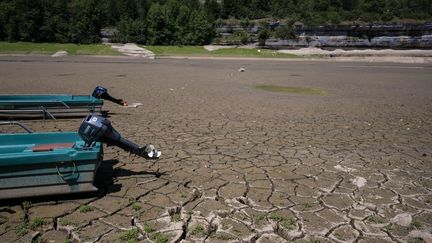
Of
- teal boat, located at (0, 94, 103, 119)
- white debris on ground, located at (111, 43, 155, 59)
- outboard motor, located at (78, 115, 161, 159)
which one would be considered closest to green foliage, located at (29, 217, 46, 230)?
outboard motor, located at (78, 115, 161, 159)

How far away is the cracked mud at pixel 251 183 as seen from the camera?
4.23 meters

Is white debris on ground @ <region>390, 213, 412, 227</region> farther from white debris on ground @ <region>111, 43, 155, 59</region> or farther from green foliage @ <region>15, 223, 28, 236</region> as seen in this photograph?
white debris on ground @ <region>111, 43, 155, 59</region>

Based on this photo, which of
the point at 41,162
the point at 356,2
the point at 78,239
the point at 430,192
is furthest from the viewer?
the point at 356,2

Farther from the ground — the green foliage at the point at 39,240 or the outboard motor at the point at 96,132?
the outboard motor at the point at 96,132

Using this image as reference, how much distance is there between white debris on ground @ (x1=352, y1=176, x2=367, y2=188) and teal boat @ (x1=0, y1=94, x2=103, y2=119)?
6.81 m

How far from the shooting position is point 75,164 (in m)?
4.48

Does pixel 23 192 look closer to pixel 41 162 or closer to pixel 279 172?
pixel 41 162

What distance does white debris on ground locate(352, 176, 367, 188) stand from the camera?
561 cm

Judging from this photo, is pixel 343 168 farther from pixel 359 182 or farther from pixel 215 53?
pixel 215 53

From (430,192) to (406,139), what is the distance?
328 centimetres

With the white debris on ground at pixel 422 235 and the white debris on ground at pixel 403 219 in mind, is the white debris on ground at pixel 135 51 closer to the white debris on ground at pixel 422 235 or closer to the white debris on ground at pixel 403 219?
the white debris on ground at pixel 403 219

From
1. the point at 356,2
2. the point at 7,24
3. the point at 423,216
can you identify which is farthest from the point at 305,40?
the point at 423,216

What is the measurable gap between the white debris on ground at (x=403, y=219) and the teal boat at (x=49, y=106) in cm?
768

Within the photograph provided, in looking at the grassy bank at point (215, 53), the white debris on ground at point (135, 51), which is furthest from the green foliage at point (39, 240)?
the grassy bank at point (215, 53)
